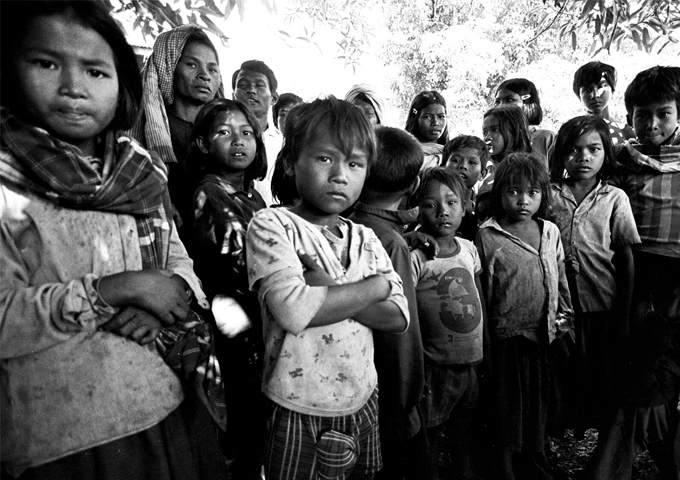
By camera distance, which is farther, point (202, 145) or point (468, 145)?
point (468, 145)

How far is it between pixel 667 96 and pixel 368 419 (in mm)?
2531

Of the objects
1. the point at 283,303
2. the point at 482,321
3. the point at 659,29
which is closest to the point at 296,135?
the point at 283,303

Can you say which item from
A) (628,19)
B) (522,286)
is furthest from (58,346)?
(628,19)

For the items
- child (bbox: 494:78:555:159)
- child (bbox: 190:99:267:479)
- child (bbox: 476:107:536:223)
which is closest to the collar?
child (bbox: 190:99:267:479)

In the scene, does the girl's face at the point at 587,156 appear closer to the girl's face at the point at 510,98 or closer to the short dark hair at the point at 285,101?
the girl's face at the point at 510,98

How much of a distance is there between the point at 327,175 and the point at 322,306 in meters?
0.44

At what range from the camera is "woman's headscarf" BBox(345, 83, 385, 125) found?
345 centimetres

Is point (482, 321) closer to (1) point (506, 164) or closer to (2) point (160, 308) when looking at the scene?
(1) point (506, 164)

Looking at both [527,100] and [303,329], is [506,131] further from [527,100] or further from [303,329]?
[303,329]

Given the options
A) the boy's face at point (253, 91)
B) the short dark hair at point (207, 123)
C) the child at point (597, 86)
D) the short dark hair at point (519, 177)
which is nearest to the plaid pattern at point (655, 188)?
the short dark hair at point (519, 177)

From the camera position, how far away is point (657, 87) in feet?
9.35

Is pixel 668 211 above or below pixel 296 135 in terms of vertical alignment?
below

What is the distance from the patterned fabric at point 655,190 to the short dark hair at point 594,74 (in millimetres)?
1158

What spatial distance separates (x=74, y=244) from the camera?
4.09ft
